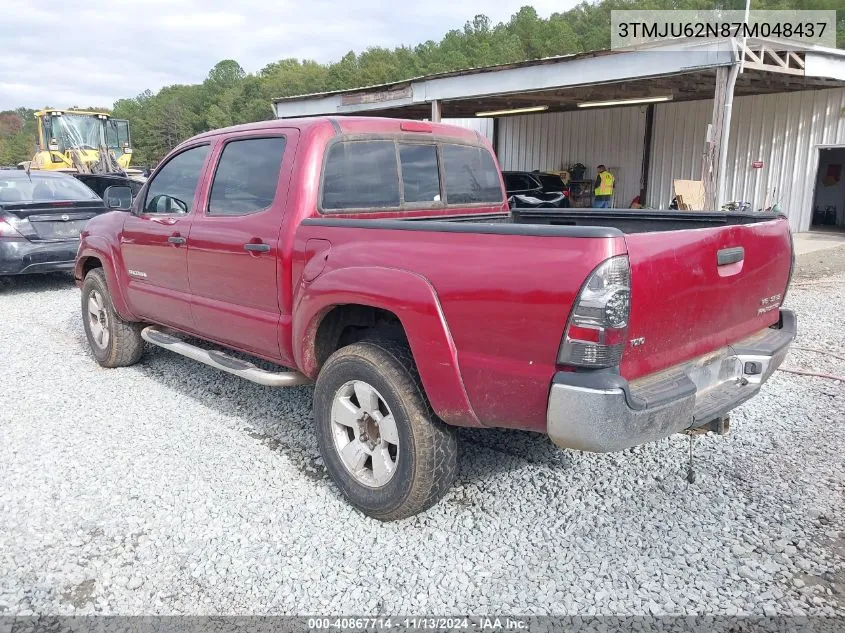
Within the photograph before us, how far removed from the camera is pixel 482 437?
13.8ft

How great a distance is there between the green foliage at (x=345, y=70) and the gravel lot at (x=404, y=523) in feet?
123

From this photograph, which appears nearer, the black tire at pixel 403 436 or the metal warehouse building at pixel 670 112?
the black tire at pixel 403 436

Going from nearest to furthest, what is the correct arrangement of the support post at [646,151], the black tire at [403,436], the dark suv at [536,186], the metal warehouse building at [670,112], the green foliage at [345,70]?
1. the black tire at [403,436]
2. the metal warehouse building at [670,112]
3. the dark suv at [536,186]
4. the support post at [646,151]
5. the green foliage at [345,70]

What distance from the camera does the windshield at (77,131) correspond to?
2234cm

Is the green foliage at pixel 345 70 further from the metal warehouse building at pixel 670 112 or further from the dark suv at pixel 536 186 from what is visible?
the dark suv at pixel 536 186

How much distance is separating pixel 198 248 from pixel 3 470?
173 cm

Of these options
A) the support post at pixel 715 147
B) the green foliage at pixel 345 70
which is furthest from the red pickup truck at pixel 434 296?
the green foliage at pixel 345 70

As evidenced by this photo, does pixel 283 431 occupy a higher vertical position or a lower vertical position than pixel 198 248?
lower

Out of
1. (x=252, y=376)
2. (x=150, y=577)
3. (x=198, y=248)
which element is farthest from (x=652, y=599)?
(x=198, y=248)

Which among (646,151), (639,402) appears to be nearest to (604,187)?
(646,151)

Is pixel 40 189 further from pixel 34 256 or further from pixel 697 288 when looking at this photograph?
pixel 697 288

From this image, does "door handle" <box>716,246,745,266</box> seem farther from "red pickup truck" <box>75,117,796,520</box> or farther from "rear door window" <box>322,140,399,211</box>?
"rear door window" <box>322,140,399,211</box>

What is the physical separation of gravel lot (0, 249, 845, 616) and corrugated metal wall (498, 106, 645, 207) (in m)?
16.8

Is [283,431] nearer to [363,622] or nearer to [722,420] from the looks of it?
[363,622]
